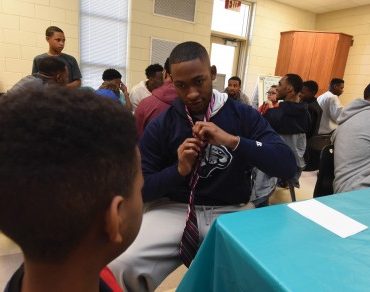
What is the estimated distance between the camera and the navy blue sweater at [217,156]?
130 centimetres

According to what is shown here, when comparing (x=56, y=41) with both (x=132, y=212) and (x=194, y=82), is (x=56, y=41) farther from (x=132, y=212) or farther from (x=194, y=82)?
(x=132, y=212)

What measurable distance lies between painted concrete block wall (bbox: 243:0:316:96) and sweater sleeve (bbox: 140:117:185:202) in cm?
502

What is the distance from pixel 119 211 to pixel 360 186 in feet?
4.83

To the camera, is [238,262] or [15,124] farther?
[238,262]

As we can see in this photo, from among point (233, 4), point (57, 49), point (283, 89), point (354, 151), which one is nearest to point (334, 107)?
point (283, 89)

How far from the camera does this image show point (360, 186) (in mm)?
1520

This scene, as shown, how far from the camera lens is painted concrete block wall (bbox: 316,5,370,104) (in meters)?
5.58

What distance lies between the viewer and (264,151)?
1225 millimetres

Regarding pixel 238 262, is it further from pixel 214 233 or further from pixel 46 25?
pixel 46 25

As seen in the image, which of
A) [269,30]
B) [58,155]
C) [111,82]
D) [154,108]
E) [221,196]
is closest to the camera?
[58,155]

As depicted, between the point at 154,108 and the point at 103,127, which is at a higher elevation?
the point at 103,127

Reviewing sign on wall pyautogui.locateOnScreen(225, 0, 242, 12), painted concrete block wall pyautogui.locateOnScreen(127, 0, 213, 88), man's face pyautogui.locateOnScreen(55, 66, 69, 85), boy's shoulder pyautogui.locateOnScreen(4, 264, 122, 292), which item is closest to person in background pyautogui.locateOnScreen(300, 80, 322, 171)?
painted concrete block wall pyautogui.locateOnScreen(127, 0, 213, 88)

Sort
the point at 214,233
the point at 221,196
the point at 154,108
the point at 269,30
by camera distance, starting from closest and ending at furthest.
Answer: the point at 214,233, the point at 221,196, the point at 154,108, the point at 269,30

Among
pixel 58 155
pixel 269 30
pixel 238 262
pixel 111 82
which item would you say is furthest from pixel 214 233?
pixel 269 30
